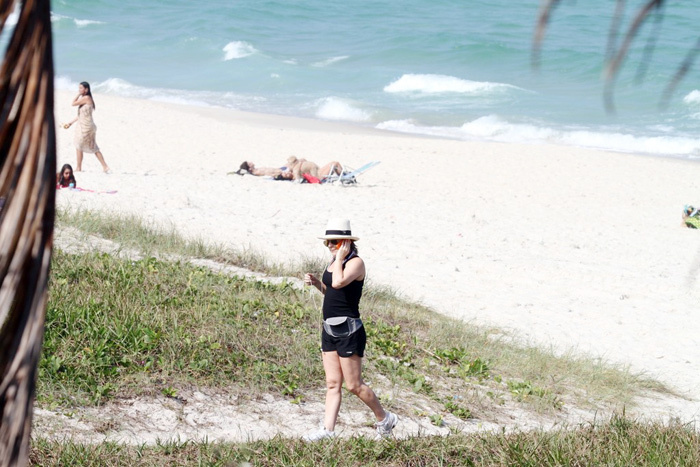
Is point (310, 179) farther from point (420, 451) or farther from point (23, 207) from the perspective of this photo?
point (23, 207)

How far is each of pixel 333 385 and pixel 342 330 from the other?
1.19 ft

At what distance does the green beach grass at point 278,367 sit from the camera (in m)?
4.22

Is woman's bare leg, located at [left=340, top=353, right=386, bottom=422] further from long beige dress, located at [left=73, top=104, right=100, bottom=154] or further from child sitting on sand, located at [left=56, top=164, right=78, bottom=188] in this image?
long beige dress, located at [left=73, top=104, right=100, bottom=154]

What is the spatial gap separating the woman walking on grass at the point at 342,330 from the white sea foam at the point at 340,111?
24906 mm

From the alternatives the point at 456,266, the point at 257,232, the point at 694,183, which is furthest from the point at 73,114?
the point at 694,183

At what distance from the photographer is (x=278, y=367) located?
5496 mm

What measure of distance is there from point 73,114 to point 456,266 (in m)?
15.6

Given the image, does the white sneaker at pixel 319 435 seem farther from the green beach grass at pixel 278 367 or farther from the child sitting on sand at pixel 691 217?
the child sitting on sand at pixel 691 217

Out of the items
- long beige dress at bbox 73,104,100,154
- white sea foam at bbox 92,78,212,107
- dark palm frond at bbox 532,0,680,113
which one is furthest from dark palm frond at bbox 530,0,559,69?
white sea foam at bbox 92,78,212,107

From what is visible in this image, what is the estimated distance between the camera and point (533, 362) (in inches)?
263

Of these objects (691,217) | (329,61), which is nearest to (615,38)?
(691,217)

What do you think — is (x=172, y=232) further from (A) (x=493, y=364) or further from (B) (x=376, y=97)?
(B) (x=376, y=97)

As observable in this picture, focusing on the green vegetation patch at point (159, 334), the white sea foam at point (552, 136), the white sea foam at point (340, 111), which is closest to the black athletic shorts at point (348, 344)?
the green vegetation patch at point (159, 334)

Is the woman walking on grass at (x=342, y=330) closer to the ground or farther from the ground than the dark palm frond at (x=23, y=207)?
closer to the ground
